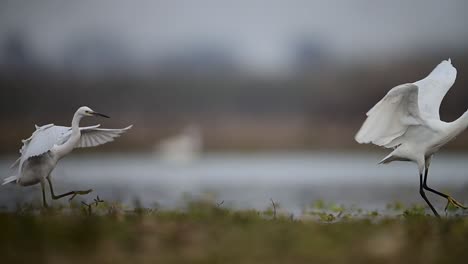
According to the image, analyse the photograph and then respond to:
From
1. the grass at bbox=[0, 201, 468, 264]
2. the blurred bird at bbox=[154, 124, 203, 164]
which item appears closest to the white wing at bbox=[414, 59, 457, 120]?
the grass at bbox=[0, 201, 468, 264]

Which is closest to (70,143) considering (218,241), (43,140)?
(43,140)

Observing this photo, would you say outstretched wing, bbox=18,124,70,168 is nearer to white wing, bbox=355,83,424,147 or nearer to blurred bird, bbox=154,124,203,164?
white wing, bbox=355,83,424,147

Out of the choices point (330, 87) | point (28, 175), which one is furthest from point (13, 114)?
point (28, 175)

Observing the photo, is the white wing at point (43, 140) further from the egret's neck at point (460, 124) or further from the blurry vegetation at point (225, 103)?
the blurry vegetation at point (225, 103)

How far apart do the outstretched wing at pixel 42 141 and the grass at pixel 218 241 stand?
5.28 ft

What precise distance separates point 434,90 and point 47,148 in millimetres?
6179

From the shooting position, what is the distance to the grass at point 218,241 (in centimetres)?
711

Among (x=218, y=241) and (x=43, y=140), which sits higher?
(x=43, y=140)

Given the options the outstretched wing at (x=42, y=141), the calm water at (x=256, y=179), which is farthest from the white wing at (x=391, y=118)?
the outstretched wing at (x=42, y=141)

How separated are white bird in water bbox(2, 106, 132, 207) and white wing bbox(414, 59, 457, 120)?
4714 mm

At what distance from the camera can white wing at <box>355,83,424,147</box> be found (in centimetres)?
1096

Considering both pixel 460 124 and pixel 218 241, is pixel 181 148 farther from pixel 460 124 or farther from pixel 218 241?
pixel 218 241

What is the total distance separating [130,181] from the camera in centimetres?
2153

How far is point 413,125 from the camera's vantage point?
38.6 ft
